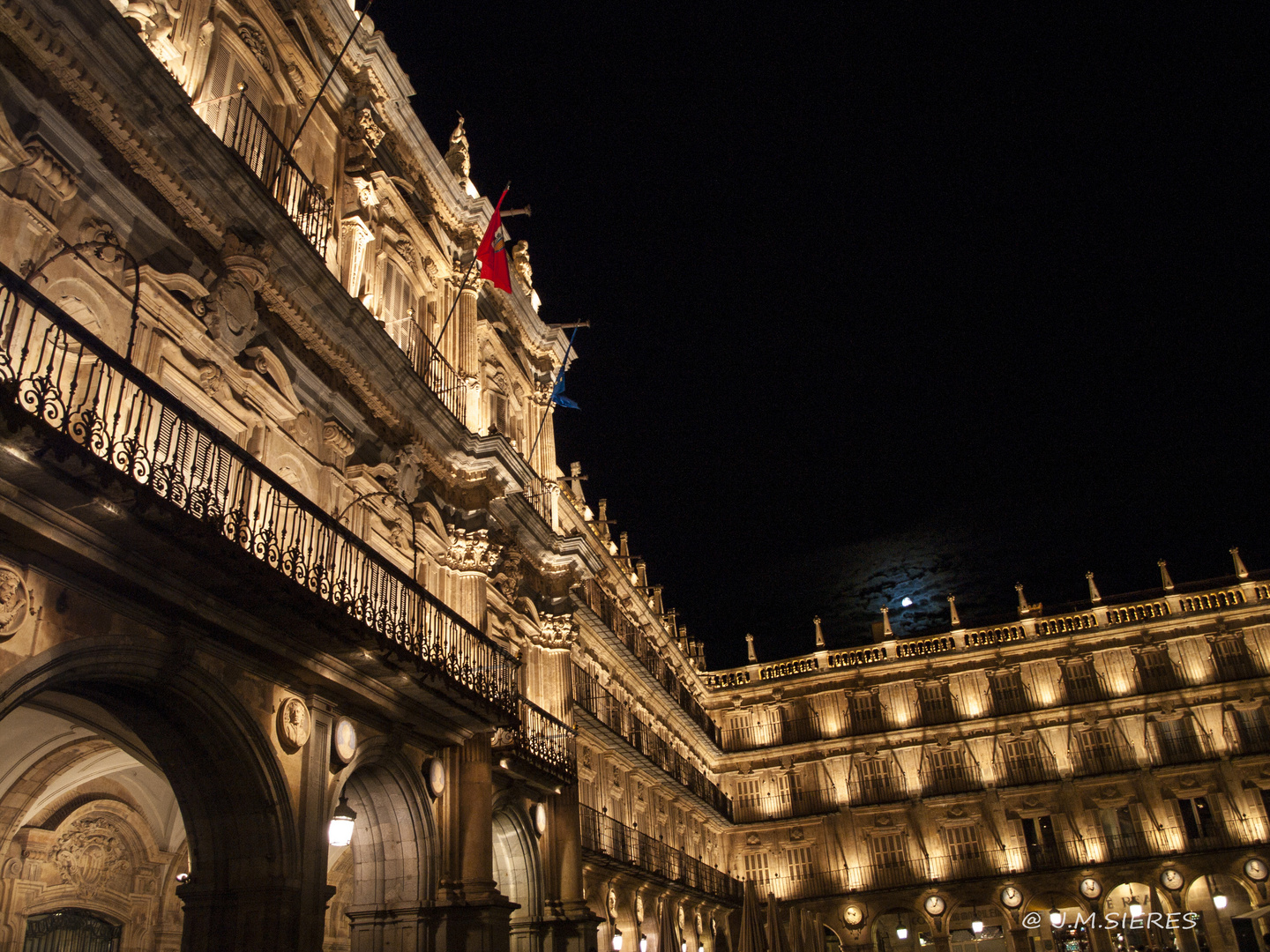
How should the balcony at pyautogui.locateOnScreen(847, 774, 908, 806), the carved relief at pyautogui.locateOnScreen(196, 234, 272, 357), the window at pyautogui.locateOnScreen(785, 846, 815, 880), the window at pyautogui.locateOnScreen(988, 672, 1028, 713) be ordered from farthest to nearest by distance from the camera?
the window at pyautogui.locateOnScreen(988, 672, 1028, 713) → the balcony at pyautogui.locateOnScreen(847, 774, 908, 806) → the window at pyautogui.locateOnScreen(785, 846, 815, 880) → the carved relief at pyautogui.locateOnScreen(196, 234, 272, 357)

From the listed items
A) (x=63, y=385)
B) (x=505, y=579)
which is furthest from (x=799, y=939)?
(x=63, y=385)

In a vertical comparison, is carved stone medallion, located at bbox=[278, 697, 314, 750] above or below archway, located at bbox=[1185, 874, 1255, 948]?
above

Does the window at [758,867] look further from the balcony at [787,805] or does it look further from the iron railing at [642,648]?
the iron railing at [642,648]

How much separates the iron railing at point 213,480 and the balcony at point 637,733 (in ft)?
29.3

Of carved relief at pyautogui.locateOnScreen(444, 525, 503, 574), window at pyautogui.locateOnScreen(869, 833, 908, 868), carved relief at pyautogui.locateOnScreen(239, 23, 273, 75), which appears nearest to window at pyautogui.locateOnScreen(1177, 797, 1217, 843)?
window at pyautogui.locateOnScreen(869, 833, 908, 868)

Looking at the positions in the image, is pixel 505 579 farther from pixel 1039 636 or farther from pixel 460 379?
pixel 1039 636

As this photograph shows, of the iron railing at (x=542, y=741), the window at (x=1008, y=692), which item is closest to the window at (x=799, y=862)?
the window at (x=1008, y=692)

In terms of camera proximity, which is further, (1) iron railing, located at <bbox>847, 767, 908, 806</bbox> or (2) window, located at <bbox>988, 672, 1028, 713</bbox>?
(2) window, located at <bbox>988, 672, 1028, 713</bbox>

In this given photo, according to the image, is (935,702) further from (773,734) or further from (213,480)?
(213,480)

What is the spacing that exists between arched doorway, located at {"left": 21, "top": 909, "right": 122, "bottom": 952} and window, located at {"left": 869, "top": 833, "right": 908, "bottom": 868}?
34894mm

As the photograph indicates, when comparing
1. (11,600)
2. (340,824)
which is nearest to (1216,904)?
(340,824)

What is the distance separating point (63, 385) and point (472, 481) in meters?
8.54

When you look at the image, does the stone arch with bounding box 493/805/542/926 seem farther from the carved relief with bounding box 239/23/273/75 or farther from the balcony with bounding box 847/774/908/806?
the balcony with bounding box 847/774/908/806

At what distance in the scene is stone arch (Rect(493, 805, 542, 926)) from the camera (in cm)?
1697
